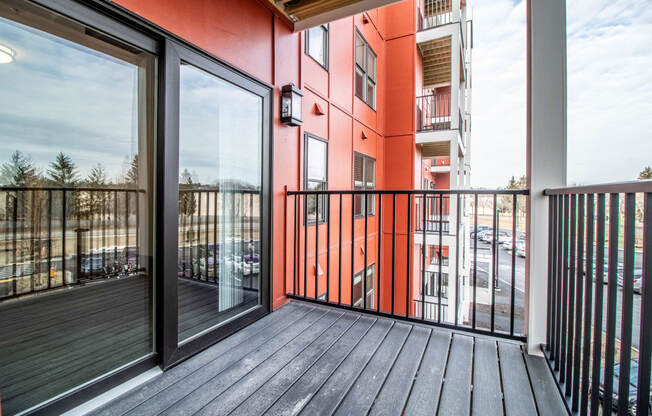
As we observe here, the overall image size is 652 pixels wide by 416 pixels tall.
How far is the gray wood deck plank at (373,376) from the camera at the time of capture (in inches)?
53.2

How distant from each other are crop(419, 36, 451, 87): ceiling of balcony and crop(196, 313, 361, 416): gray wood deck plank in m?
7.38

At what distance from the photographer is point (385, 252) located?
699 centimetres

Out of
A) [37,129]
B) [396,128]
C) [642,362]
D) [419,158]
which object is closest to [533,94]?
[642,362]

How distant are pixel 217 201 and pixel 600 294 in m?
2.05

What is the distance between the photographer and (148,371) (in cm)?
160

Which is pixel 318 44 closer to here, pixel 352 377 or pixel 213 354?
pixel 213 354

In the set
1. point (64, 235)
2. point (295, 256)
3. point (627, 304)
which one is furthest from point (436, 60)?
point (64, 235)

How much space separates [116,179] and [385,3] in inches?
93.3

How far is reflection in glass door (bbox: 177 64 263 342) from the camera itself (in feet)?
5.92

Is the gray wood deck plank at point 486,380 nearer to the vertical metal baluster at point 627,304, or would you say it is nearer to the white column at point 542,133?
the white column at point 542,133

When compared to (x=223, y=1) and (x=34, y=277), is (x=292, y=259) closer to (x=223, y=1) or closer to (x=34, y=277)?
(x=34, y=277)

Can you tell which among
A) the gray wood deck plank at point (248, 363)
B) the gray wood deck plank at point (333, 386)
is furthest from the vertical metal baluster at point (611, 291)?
the gray wood deck plank at point (248, 363)

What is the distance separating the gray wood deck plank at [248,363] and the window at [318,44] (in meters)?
3.33

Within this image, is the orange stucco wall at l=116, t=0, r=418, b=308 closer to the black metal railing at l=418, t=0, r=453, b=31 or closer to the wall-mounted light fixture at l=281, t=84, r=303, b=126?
the wall-mounted light fixture at l=281, t=84, r=303, b=126
